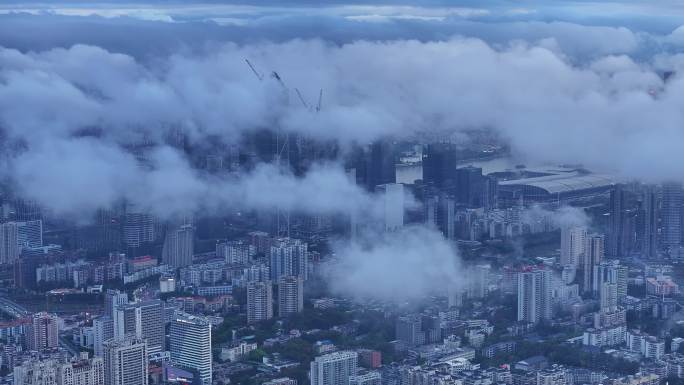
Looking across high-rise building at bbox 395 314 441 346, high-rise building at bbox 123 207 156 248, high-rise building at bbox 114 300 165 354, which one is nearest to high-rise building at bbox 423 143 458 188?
high-rise building at bbox 395 314 441 346

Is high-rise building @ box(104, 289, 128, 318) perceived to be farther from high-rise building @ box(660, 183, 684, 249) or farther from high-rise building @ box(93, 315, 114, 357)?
high-rise building @ box(660, 183, 684, 249)

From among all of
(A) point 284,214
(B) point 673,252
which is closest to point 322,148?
(A) point 284,214

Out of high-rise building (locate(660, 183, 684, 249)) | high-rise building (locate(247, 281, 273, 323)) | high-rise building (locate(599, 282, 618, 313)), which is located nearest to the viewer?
high-rise building (locate(599, 282, 618, 313))

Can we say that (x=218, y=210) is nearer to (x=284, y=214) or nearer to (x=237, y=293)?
(x=284, y=214)

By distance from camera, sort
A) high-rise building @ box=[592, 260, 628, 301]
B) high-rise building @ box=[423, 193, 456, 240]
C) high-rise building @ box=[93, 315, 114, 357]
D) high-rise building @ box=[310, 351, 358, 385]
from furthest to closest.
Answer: high-rise building @ box=[423, 193, 456, 240], high-rise building @ box=[592, 260, 628, 301], high-rise building @ box=[93, 315, 114, 357], high-rise building @ box=[310, 351, 358, 385]

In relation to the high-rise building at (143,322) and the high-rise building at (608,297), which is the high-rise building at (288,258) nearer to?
the high-rise building at (143,322)

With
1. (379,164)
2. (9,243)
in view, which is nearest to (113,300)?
(9,243)
